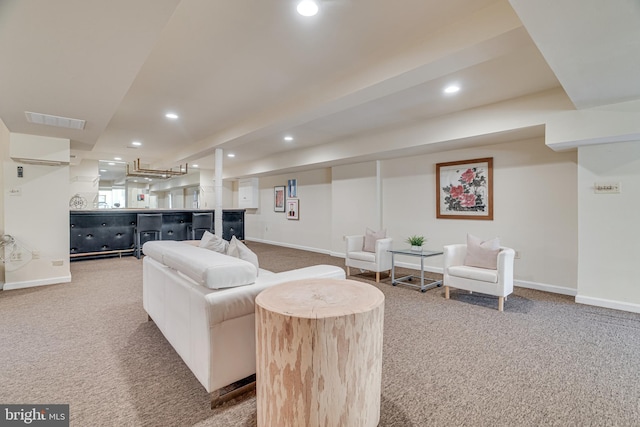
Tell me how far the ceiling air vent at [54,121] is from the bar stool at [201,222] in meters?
4.10

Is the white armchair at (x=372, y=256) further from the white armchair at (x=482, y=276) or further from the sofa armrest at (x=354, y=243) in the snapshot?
the white armchair at (x=482, y=276)

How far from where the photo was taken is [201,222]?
Answer: 7793 mm

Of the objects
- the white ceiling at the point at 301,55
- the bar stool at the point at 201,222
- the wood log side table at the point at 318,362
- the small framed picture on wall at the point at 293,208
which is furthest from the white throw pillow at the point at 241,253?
the small framed picture on wall at the point at 293,208

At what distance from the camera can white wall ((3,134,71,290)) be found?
13.8 feet

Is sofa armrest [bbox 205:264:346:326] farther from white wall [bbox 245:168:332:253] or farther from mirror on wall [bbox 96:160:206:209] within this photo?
mirror on wall [bbox 96:160:206:209]

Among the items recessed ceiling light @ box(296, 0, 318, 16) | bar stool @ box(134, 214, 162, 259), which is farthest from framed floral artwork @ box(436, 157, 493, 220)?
bar stool @ box(134, 214, 162, 259)

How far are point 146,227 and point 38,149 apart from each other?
2.95 meters

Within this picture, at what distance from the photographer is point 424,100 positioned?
3844 mm

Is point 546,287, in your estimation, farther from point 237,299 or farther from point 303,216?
point 303,216

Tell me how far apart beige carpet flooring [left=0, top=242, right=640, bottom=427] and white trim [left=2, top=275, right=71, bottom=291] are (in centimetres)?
73

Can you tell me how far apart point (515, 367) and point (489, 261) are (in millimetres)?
1758

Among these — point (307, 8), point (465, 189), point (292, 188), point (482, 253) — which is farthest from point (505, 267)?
point (292, 188)

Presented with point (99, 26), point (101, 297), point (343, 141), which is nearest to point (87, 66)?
point (99, 26)

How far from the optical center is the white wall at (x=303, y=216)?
775 centimetres
